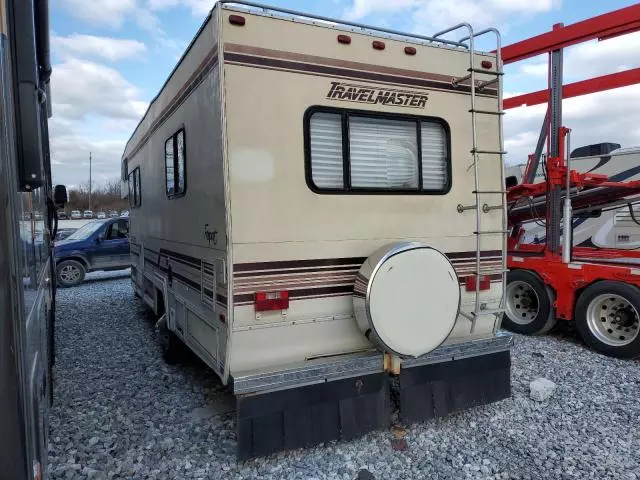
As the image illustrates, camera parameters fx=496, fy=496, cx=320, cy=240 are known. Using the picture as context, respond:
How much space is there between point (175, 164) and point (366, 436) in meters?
2.81

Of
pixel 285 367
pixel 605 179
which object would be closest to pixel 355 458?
pixel 285 367

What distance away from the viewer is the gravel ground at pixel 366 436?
3.23 metres

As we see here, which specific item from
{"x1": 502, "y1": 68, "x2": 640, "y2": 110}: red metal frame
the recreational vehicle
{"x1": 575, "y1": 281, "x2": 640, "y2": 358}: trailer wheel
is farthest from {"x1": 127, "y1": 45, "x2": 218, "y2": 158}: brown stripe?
the recreational vehicle

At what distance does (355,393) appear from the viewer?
342 cm

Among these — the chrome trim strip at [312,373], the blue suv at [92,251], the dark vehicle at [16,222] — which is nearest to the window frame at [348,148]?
the chrome trim strip at [312,373]

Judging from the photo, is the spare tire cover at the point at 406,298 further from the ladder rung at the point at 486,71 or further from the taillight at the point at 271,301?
the ladder rung at the point at 486,71

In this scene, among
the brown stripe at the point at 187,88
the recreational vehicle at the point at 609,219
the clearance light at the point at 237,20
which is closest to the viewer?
the clearance light at the point at 237,20

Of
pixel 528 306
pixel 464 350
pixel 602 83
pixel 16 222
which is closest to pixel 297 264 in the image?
pixel 464 350

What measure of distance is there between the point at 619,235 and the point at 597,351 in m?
3.46

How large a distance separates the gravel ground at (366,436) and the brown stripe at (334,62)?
2.63 m

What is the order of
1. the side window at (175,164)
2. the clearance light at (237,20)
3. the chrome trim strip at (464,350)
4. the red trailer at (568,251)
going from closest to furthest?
the clearance light at (237,20), the chrome trim strip at (464,350), the side window at (175,164), the red trailer at (568,251)

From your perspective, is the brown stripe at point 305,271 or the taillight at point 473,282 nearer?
the brown stripe at point 305,271

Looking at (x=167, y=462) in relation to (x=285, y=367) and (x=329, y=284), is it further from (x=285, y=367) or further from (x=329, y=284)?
(x=329, y=284)

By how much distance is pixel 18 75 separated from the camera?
150 cm
